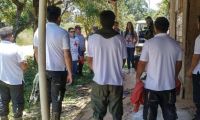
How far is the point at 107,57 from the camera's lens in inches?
241

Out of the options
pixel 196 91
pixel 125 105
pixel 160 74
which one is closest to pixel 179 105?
pixel 125 105

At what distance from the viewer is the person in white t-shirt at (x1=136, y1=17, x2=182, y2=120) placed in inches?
235

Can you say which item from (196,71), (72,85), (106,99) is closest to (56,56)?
(106,99)

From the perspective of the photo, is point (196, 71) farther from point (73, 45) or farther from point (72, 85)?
point (73, 45)

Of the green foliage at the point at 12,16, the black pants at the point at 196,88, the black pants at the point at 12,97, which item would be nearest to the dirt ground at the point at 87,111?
the black pants at the point at 196,88

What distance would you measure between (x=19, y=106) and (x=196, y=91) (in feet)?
9.75

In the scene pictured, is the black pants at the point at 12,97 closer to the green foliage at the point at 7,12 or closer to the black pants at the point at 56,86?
the black pants at the point at 56,86

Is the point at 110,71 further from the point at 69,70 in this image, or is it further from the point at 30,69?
the point at 30,69

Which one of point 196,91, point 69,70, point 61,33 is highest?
point 61,33

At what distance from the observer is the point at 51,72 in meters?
6.63

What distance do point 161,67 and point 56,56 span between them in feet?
5.36

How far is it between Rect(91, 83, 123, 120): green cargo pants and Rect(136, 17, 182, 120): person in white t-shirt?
15.3 inches

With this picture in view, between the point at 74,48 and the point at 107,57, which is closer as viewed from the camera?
the point at 107,57

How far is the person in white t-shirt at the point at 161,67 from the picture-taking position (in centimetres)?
598
